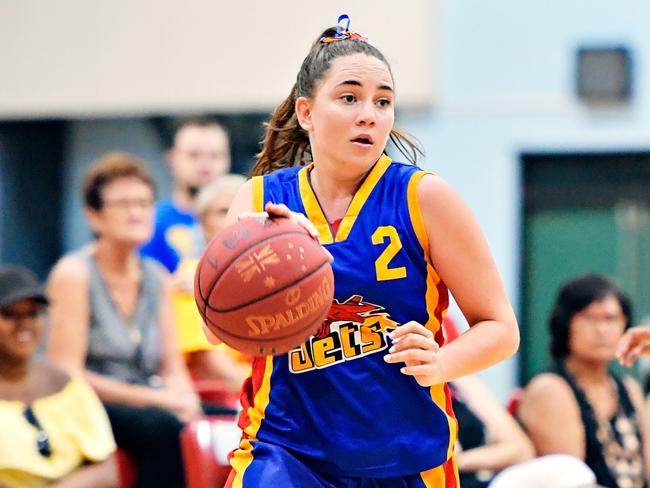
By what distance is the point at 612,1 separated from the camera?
980cm

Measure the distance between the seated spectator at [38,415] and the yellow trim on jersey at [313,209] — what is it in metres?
2.07

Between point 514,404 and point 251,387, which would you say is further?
point 514,404

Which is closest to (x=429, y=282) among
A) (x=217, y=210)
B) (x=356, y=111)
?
(x=356, y=111)

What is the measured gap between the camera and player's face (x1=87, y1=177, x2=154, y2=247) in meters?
5.91

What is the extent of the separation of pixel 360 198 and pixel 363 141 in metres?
0.15

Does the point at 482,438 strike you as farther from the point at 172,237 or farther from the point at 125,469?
the point at 172,237

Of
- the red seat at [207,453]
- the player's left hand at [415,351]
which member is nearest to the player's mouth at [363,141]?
the player's left hand at [415,351]

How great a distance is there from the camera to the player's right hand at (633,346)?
400cm

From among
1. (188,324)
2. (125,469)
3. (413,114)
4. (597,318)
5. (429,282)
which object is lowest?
(125,469)

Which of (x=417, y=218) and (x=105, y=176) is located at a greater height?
(x=105, y=176)

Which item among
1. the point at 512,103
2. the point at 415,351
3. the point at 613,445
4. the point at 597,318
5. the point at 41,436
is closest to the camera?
the point at 415,351

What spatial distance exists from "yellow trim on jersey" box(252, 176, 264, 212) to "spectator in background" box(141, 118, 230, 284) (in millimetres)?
3258

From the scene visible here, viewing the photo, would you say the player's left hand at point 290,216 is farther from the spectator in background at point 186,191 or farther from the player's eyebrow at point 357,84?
the spectator in background at point 186,191

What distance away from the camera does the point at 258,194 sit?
3395 millimetres
